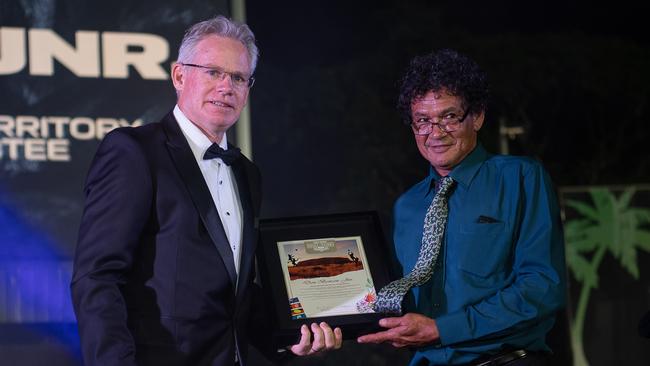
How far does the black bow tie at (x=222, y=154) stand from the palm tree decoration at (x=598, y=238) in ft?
12.8

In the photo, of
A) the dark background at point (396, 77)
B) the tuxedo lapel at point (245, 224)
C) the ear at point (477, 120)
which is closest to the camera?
the tuxedo lapel at point (245, 224)

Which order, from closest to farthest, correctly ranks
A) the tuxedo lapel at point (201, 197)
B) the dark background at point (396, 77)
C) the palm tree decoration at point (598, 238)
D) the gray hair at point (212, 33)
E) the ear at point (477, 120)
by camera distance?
1. the tuxedo lapel at point (201, 197)
2. the gray hair at point (212, 33)
3. the ear at point (477, 120)
4. the palm tree decoration at point (598, 238)
5. the dark background at point (396, 77)

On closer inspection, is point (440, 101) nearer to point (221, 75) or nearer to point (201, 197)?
point (221, 75)

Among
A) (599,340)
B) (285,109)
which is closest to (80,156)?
(599,340)

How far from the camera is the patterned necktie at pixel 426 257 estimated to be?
2.77m

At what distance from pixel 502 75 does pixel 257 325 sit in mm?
14722

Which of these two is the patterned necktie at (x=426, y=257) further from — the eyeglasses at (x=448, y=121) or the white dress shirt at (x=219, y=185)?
the white dress shirt at (x=219, y=185)

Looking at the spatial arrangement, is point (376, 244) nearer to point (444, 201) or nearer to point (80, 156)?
point (444, 201)

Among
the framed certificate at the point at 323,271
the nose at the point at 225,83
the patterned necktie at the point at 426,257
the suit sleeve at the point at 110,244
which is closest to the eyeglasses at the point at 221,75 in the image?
the nose at the point at 225,83

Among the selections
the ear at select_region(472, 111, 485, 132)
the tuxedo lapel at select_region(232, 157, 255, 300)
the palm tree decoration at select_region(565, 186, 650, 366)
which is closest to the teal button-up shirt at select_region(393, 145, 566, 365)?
the ear at select_region(472, 111, 485, 132)

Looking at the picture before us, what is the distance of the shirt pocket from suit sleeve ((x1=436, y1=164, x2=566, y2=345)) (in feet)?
0.15

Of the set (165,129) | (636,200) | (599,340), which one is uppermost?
(165,129)

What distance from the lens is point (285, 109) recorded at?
15094 millimetres

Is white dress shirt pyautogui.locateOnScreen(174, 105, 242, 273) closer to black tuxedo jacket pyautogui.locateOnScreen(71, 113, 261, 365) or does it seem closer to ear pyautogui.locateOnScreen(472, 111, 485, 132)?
black tuxedo jacket pyautogui.locateOnScreen(71, 113, 261, 365)
